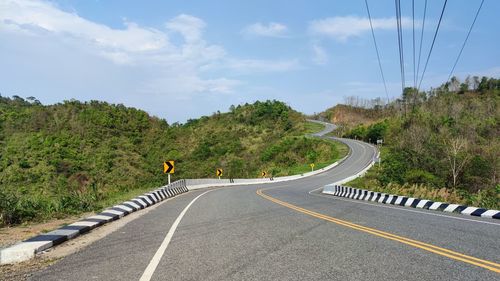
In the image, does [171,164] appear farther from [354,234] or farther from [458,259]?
[458,259]

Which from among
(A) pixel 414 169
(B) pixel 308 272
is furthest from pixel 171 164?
(A) pixel 414 169

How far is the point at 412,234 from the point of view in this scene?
8516mm

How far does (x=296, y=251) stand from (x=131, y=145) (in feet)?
313

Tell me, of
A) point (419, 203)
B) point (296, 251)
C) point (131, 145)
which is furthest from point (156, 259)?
point (131, 145)

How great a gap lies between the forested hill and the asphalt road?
36306 millimetres

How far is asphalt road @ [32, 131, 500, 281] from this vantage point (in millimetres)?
5418

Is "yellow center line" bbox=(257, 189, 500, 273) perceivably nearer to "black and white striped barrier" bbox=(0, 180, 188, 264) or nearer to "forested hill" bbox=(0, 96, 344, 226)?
"black and white striped barrier" bbox=(0, 180, 188, 264)

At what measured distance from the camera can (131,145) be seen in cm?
9788

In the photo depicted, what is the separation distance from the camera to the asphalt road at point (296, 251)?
17.8 ft

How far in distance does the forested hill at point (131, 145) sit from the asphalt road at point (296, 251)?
1429 inches

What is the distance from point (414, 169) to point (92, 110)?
261ft

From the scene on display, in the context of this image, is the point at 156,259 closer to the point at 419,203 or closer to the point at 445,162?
the point at 419,203

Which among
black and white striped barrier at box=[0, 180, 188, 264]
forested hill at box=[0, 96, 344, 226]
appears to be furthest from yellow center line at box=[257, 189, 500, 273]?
forested hill at box=[0, 96, 344, 226]

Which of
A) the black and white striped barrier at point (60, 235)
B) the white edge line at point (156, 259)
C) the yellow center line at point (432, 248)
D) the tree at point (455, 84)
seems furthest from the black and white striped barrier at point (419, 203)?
the tree at point (455, 84)
